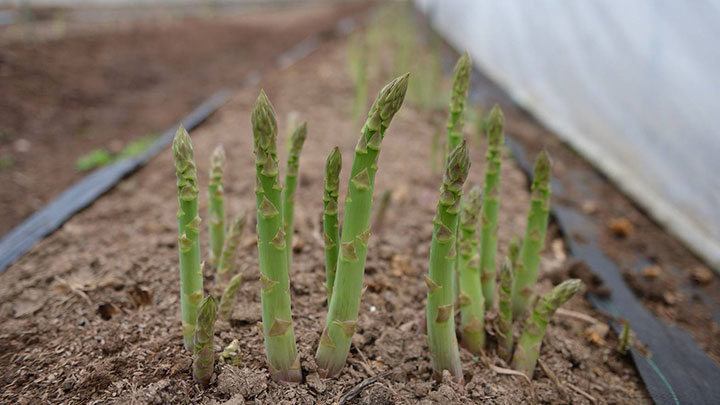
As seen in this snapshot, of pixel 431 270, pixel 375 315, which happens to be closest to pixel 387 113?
pixel 431 270

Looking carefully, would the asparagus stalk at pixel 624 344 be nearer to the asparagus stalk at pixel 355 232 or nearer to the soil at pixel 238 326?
the soil at pixel 238 326

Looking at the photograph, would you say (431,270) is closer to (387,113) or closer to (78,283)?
(387,113)

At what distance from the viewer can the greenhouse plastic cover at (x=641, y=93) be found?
3346mm

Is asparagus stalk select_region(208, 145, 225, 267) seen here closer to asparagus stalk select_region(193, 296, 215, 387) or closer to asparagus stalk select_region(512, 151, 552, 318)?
asparagus stalk select_region(193, 296, 215, 387)

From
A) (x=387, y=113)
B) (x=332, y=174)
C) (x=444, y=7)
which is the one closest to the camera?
(x=387, y=113)

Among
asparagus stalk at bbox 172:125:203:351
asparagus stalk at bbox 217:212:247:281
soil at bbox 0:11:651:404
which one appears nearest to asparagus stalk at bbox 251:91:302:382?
soil at bbox 0:11:651:404

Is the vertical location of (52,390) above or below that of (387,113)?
below

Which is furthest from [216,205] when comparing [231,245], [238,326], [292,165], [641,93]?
[641,93]

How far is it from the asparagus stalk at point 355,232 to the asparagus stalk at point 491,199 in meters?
0.69

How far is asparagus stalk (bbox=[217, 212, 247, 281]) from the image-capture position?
6.98 feet

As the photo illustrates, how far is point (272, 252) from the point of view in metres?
1.53

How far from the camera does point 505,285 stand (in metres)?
1.94

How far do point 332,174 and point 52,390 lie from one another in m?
1.19

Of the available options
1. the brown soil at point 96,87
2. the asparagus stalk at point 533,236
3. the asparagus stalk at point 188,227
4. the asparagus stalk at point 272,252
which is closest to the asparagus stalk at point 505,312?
the asparagus stalk at point 533,236
